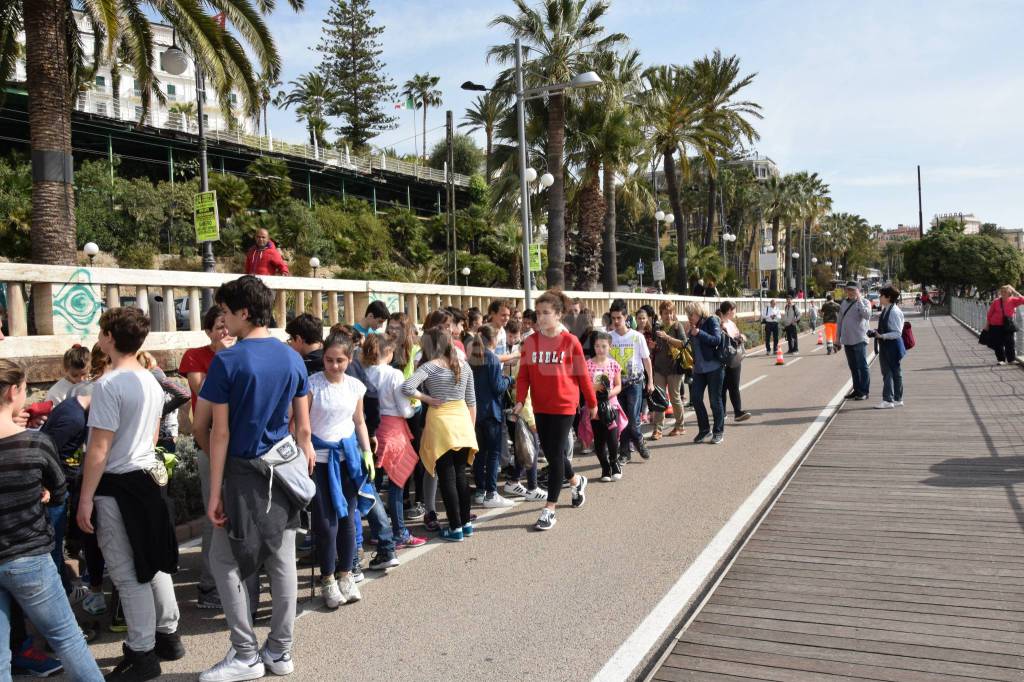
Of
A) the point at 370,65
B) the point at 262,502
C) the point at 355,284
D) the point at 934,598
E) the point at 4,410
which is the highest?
the point at 370,65

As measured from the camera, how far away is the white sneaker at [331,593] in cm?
499

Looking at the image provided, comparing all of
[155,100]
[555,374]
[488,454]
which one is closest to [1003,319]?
[488,454]

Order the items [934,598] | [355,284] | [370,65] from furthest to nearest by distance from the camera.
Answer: [370,65], [355,284], [934,598]

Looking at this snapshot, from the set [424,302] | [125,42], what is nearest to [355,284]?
[424,302]

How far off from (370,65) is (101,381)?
216 ft

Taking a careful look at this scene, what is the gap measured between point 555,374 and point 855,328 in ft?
25.1

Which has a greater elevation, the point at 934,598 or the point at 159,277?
the point at 159,277

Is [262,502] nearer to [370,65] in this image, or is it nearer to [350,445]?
[350,445]

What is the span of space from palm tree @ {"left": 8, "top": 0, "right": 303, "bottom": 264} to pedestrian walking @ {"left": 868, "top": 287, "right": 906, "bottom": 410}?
1005 cm

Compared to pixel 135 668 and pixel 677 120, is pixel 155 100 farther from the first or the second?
pixel 135 668

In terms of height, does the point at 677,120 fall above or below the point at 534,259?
above

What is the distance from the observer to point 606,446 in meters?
8.46

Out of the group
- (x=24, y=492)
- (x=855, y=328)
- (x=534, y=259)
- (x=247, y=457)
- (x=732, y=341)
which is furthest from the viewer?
(x=534, y=259)

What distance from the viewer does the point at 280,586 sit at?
13.4ft
